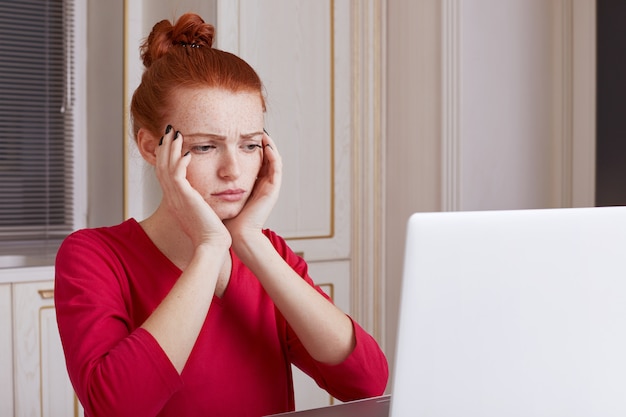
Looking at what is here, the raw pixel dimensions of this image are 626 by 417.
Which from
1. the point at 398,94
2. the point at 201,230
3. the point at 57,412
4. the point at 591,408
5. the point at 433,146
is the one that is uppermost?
the point at 398,94

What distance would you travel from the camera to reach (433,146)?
9.18 ft

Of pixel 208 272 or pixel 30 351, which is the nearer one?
pixel 208 272

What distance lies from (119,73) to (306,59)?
641 millimetres

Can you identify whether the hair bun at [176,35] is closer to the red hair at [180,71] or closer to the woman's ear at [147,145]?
the red hair at [180,71]

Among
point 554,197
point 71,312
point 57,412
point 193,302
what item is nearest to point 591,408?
point 193,302

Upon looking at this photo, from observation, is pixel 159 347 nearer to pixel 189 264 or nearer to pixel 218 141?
pixel 189 264

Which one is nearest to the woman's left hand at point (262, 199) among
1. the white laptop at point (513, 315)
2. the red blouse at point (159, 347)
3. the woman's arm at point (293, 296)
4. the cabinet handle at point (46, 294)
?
the woman's arm at point (293, 296)

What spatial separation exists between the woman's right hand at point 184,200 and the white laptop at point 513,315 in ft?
1.84

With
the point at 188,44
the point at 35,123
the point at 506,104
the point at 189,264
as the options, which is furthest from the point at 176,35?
the point at 506,104

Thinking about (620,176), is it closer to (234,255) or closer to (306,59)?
(306,59)

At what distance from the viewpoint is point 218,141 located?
1280 mm

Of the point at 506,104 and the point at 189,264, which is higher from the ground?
the point at 506,104

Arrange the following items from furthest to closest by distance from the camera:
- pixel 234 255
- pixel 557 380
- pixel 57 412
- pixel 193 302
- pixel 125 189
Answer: pixel 125 189 < pixel 57 412 < pixel 234 255 < pixel 193 302 < pixel 557 380

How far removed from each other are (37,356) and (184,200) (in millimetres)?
1345
